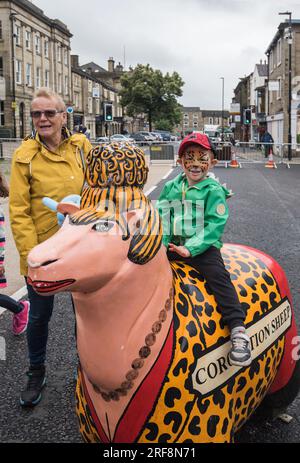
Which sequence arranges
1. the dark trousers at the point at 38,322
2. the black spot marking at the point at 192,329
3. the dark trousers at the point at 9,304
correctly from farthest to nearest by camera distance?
the dark trousers at the point at 9,304 < the dark trousers at the point at 38,322 < the black spot marking at the point at 192,329

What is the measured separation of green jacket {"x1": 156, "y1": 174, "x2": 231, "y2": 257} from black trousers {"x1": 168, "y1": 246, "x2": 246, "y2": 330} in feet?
0.19

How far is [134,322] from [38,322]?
156cm

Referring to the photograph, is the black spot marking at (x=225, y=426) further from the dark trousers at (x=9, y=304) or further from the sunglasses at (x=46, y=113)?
the dark trousers at (x=9, y=304)

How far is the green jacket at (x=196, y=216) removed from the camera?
2562mm

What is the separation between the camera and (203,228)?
2.61 metres

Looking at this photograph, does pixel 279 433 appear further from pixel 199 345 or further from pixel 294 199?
pixel 294 199

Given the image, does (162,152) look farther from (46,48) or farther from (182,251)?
(46,48)

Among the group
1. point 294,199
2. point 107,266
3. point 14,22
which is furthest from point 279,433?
point 14,22

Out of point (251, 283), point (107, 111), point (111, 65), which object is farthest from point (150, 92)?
point (251, 283)

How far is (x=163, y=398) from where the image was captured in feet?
7.19

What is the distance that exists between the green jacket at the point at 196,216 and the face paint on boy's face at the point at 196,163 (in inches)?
1.7

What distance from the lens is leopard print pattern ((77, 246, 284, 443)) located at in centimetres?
222

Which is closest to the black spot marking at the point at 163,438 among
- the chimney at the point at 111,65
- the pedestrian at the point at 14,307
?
the pedestrian at the point at 14,307
